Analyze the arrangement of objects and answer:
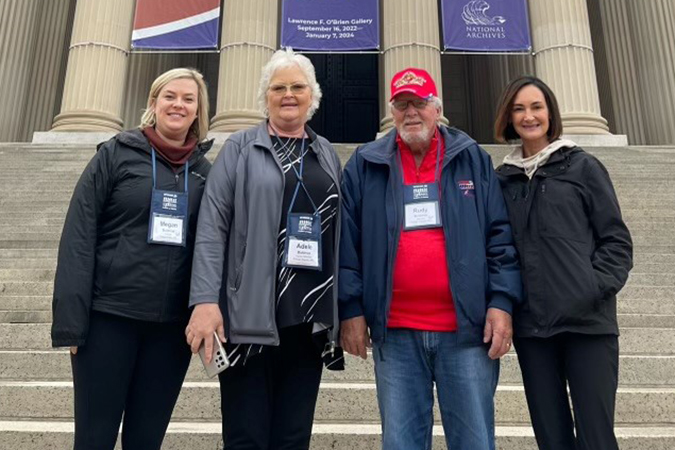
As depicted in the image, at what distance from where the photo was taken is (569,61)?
42.5 ft

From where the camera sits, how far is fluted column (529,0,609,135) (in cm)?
1266

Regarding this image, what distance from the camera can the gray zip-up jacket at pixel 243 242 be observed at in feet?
7.59

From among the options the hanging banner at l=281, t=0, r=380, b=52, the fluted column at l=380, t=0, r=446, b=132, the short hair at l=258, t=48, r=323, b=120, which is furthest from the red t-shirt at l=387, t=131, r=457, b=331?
the hanging banner at l=281, t=0, r=380, b=52

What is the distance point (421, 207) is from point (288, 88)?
2.70 ft

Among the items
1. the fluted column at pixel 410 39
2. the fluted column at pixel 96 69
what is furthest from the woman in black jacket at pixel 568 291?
the fluted column at pixel 96 69

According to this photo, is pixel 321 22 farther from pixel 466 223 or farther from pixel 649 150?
pixel 466 223

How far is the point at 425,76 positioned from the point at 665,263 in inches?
199

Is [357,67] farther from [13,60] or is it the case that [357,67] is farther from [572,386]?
[572,386]

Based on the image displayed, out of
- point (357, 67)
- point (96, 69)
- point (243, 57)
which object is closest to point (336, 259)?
point (243, 57)

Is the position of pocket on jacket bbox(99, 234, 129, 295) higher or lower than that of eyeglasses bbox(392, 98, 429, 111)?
lower

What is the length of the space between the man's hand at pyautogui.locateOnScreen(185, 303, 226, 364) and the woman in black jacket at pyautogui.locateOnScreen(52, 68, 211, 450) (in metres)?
0.18

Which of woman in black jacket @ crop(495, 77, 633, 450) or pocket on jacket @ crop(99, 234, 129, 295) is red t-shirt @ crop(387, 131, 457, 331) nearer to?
woman in black jacket @ crop(495, 77, 633, 450)

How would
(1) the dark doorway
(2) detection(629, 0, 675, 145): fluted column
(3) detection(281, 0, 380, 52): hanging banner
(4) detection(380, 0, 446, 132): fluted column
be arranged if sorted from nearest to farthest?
(3) detection(281, 0, 380, 52): hanging banner → (4) detection(380, 0, 446, 132): fluted column → (2) detection(629, 0, 675, 145): fluted column → (1) the dark doorway

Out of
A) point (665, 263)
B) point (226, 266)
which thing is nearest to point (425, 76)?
point (226, 266)
